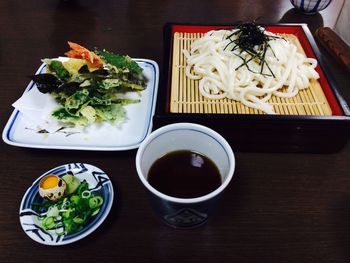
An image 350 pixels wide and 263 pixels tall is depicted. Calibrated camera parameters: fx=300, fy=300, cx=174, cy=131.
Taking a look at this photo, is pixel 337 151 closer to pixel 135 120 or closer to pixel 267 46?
pixel 267 46

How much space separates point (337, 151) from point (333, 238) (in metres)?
0.32

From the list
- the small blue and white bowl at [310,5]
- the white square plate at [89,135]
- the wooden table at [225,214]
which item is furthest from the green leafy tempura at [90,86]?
the small blue and white bowl at [310,5]

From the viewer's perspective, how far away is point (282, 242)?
0.80 m

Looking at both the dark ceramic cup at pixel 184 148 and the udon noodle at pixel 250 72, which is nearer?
the dark ceramic cup at pixel 184 148

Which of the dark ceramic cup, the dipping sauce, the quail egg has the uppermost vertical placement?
the dark ceramic cup

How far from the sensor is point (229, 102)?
106cm

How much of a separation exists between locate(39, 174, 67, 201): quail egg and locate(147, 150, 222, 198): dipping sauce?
251 mm

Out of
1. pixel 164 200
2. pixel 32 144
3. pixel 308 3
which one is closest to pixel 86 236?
pixel 164 200

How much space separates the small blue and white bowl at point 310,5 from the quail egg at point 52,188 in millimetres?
1604

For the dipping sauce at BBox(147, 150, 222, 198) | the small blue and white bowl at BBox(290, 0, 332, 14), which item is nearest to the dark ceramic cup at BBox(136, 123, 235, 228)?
the dipping sauce at BBox(147, 150, 222, 198)

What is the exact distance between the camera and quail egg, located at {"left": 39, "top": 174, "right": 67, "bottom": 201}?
0.79 metres

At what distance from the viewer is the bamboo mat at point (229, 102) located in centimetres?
102

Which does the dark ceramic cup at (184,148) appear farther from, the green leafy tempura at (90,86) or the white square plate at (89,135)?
the green leafy tempura at (90,86)

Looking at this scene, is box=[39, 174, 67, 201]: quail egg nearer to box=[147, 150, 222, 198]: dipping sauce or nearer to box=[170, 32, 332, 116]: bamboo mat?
box=[147, 150, 222, 198]: dipping sauce
